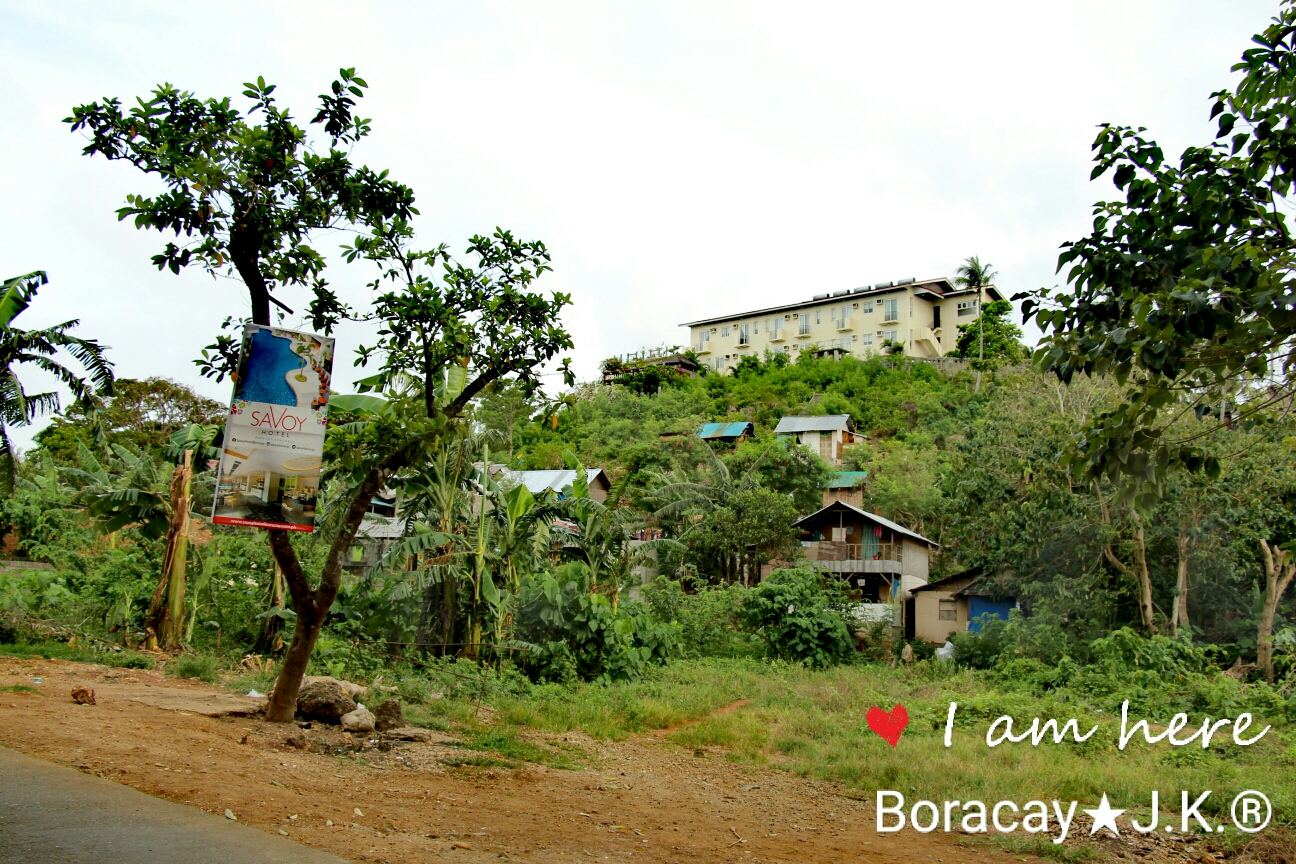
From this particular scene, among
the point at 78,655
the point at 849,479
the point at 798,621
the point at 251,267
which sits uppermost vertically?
the point at 849,479

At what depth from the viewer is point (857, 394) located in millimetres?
49219

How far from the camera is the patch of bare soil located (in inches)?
210

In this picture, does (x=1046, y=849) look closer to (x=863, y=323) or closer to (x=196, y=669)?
(x=196, y=669)

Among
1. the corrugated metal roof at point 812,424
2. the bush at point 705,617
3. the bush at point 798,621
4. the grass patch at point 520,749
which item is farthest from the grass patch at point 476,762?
the corrugated metal roof at point 812,424

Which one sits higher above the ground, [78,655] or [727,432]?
[727,432]

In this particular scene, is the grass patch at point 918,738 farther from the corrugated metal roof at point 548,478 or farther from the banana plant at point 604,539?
the corrugated metal roof at point 548,478

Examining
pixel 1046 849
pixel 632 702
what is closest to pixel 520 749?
pixel 632 702

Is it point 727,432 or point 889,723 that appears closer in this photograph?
point 889,723

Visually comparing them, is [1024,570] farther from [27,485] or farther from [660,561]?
[27,485]

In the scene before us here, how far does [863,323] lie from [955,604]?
119 feet

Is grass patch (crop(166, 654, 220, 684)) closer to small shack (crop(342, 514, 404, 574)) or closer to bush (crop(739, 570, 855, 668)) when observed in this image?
small shack (crop(342, 514, 404, 574))

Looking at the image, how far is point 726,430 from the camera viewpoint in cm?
4281

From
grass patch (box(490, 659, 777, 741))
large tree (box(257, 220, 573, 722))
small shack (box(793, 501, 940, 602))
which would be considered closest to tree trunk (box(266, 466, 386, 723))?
large tree (box(257, 220, 573, 722))

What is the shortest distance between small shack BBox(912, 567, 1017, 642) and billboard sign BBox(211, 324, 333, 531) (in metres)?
18.6
